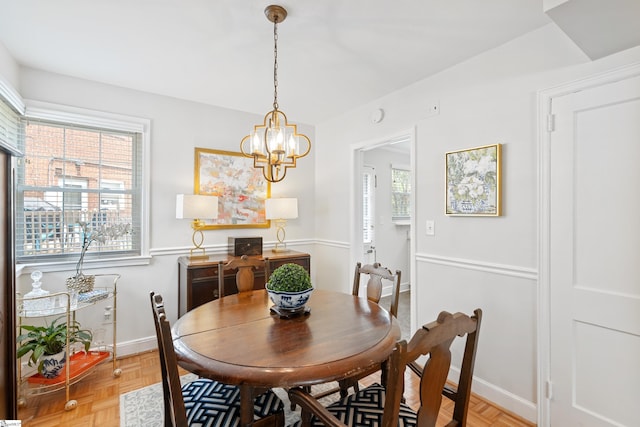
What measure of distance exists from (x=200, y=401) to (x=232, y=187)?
243cm

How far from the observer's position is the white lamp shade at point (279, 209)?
11.4 feet

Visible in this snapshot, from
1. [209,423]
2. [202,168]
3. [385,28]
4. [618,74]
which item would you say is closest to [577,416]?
[618,74]

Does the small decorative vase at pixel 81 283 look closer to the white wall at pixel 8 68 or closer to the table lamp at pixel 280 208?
the white wall at pixel 8 68

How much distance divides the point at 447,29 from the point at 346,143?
1751 mm

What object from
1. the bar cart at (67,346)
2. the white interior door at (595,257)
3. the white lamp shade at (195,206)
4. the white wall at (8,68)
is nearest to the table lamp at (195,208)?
the white lamp shade at (195,206)

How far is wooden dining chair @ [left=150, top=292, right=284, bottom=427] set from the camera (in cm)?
116

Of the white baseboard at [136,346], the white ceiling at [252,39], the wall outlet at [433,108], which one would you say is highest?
the white ceiling at [252,39]

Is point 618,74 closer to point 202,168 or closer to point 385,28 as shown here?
point 385,28

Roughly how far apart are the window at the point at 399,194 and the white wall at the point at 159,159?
256 cm

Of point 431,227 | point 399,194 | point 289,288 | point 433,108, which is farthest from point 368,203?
point 289,288

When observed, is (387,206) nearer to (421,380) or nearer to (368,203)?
(368,203)

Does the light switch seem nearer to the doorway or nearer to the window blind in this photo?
the doorway

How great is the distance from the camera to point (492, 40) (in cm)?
211

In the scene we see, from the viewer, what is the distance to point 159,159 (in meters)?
3.11
